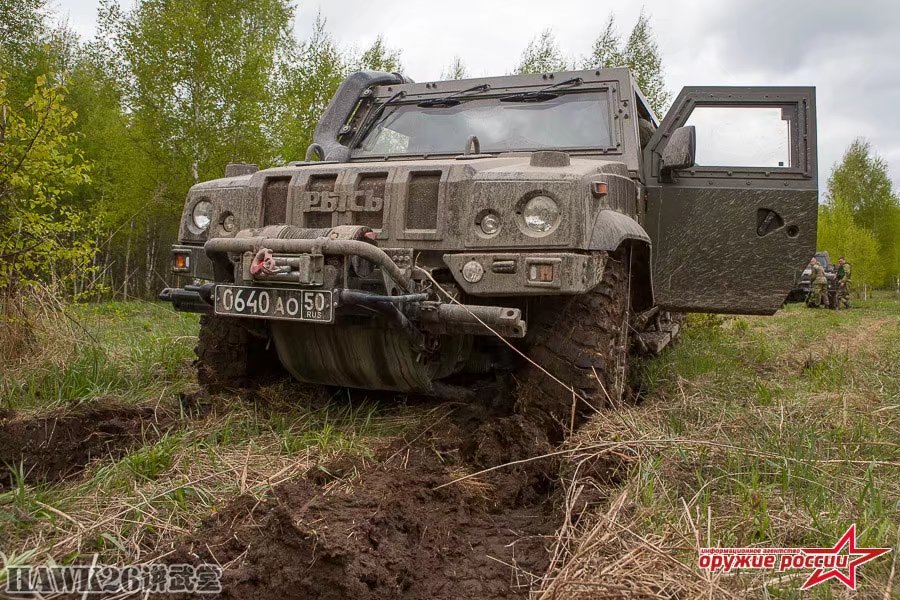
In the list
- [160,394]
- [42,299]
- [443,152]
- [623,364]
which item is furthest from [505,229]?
[42,299]

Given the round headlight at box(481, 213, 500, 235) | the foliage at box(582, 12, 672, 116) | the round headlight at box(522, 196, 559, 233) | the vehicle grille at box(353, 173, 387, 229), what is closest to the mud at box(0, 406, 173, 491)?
the vehicle grille at box(353, 173, 387, 229)

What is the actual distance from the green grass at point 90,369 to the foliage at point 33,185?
15.7 inches

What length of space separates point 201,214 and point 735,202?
3079 mm

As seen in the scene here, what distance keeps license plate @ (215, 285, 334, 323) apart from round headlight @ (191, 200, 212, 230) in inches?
30.2

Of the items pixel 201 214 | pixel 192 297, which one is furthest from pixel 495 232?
pixel 201 214

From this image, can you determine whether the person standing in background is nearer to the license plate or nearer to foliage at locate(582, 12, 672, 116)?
foliage at locate(582, 12, 672, 116)

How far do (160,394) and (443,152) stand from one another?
2.22 metres

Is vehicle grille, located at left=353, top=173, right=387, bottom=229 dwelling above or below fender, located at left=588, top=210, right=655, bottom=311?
above

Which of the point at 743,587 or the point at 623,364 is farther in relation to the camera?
the point at 623,364

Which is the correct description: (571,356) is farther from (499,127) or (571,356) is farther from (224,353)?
(224,353)

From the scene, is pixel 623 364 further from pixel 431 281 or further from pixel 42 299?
pixel 42 299

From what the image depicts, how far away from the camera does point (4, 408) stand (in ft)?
12.3

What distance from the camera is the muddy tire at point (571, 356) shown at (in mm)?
3238

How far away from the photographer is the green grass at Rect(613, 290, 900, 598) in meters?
2.21
